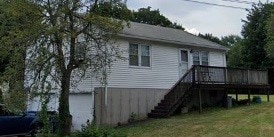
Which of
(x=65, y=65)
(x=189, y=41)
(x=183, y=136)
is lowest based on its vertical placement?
(x=183, y=136)

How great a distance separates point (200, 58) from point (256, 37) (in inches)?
961

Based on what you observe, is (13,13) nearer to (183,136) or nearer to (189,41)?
(183,136)

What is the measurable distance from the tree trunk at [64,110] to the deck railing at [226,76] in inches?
313

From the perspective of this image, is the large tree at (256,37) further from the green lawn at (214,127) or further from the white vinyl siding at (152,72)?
the green lawn at (214,127)

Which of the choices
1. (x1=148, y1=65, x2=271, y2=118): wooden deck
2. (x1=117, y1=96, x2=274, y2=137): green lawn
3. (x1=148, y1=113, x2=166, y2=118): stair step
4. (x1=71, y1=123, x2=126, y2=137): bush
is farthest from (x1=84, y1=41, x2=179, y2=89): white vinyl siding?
(x1=71, y1=123, x2=126, y2=137): bush

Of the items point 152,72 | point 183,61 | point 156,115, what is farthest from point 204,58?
point 156,115

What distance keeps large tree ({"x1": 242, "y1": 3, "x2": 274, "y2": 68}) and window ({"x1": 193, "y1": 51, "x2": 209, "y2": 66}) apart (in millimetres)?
20889

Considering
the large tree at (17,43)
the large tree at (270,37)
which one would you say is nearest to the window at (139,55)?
the large tree at (17,43)

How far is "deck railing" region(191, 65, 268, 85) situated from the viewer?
77.8ft

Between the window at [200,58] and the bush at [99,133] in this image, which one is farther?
the window at [200,58]

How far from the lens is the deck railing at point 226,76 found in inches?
934

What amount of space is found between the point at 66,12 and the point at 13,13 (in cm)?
200

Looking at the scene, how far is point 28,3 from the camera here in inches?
669

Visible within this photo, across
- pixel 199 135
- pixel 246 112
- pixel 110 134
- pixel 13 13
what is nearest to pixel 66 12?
pixel 13 13
